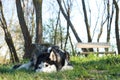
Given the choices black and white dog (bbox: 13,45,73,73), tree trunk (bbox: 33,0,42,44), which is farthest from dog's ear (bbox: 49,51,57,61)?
tree trunk (bbox: 33,0,42,44)

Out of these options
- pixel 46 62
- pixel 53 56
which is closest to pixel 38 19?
pixel 53 56

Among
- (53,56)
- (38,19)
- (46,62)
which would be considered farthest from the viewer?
(38,19)

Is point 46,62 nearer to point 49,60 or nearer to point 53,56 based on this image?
point 49,60

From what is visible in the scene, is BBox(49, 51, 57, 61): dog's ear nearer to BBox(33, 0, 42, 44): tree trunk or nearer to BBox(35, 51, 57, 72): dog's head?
BBox(35, 51, 57, 72): dog's head

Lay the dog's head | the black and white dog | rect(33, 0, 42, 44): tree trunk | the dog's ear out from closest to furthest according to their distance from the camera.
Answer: the dog's head, the black and white dog, the dog's ear, rect(33, 0, 42, 44): tree trunk

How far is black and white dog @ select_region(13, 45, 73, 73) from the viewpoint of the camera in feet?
32.0

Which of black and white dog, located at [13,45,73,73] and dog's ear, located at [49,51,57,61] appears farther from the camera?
dog's ear, located at [49,51,57,61]

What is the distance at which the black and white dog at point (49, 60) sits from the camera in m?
9.77

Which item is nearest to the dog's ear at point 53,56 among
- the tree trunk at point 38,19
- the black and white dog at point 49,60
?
the black and white dog at point 49,60

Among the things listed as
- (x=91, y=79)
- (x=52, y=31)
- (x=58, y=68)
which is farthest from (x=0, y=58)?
(x=91, y=79)

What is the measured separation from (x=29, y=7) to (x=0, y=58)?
8960mm

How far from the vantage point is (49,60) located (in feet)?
32.5

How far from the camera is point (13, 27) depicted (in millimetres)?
41500

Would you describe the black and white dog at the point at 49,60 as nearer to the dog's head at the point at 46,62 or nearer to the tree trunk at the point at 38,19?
the dog's head at the point at 46,62
